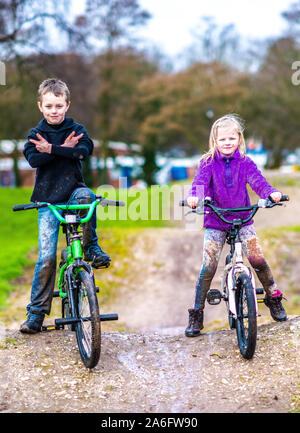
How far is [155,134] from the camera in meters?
33.5

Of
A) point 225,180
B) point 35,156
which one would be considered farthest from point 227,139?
point 35,156

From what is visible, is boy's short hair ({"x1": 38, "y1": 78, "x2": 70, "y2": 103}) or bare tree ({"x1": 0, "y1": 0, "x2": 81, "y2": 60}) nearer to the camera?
boy's short hair ({"x1": 38, "y1": 78, "x2": 70, "y2": 103})

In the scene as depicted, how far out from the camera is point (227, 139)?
4734 mm

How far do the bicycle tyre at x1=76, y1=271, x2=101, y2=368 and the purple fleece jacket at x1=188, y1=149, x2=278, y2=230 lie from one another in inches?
50.7

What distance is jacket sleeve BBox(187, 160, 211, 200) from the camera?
187 inches

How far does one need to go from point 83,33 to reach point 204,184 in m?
14.2

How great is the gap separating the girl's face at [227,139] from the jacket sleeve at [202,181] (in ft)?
0.65

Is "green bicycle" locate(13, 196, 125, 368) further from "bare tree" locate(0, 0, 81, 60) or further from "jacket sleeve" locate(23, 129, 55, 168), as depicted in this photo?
"bare tree" locate(0, 0, 81, 60)

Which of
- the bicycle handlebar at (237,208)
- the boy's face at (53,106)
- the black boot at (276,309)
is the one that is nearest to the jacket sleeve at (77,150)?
the boy's face at (53,106)

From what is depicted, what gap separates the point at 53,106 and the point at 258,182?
195 centimetres

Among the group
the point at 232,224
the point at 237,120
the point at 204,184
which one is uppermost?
→ the point at 237,120

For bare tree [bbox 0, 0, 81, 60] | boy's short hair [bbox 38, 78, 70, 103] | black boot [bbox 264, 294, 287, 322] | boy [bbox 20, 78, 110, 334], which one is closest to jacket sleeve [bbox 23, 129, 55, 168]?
boy [bbox 20, 78, 110, 334]

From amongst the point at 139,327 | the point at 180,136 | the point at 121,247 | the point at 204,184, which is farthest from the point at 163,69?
the point at 204,184

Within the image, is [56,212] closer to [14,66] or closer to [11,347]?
[11,347]
